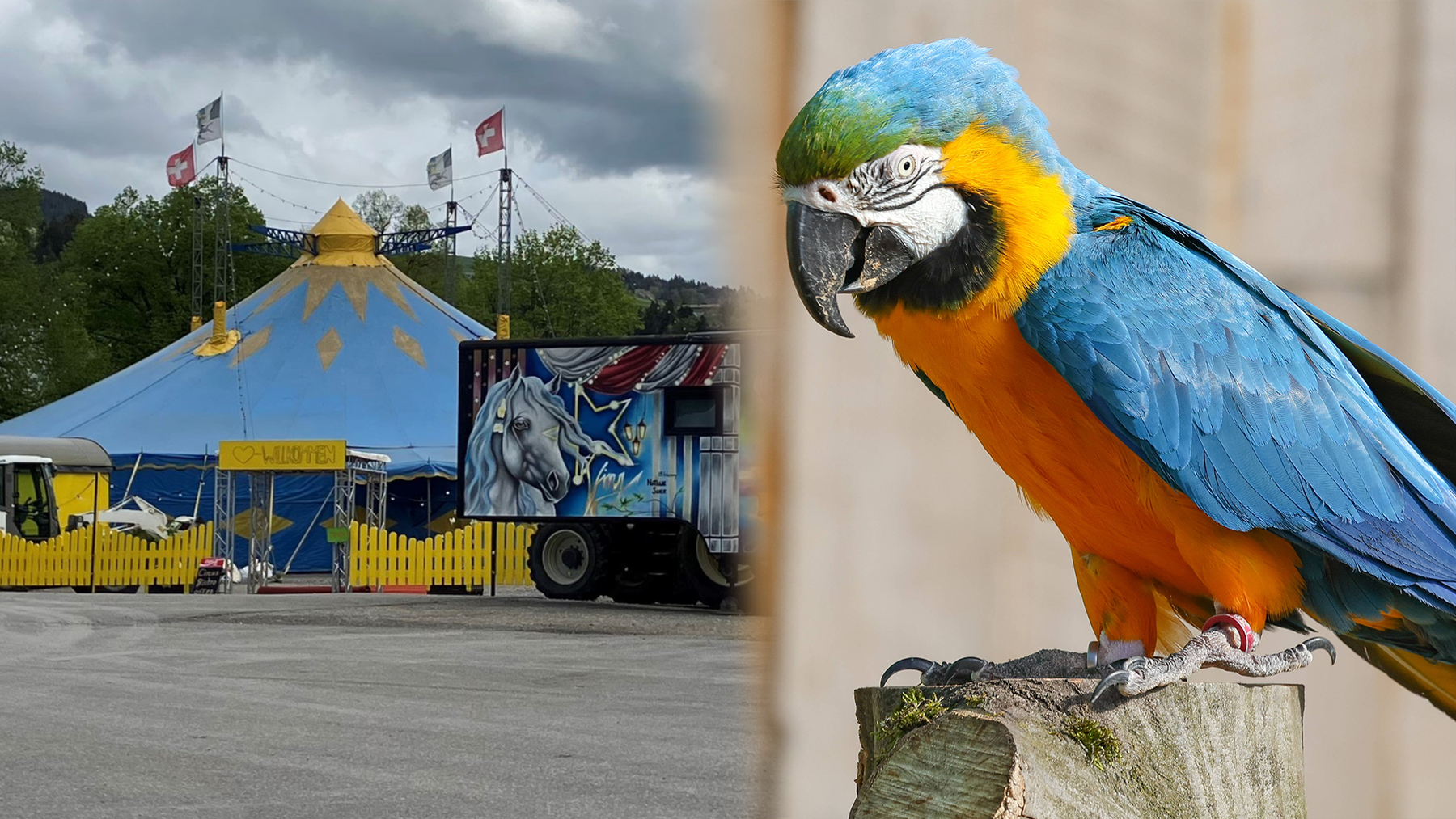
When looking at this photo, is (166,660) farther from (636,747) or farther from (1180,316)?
(1180,316)

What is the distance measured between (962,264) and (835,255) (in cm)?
15

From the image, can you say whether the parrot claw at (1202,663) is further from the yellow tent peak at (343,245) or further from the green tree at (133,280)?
the green tree at (133,280)

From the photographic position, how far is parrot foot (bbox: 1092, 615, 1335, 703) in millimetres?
1176

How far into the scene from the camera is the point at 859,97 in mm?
1306

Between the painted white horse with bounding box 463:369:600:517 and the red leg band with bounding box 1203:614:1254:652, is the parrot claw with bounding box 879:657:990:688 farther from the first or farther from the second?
the painted white horse with bounding box 463:369:600:517

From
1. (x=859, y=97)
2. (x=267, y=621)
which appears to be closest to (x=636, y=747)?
(x=859, y=97)

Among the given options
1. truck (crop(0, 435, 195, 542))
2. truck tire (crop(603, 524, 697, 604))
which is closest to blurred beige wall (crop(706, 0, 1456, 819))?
truck tire (crop(603, 524, 697, 604))

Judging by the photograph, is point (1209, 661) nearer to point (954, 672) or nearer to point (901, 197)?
point (954, 672)

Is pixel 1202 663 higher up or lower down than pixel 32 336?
lower down

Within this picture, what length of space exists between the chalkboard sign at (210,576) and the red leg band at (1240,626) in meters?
15.8

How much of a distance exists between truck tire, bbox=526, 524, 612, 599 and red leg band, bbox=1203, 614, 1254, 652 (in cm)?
1099

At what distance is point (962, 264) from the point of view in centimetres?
136

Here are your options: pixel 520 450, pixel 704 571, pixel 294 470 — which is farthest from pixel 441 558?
pixel 704 571

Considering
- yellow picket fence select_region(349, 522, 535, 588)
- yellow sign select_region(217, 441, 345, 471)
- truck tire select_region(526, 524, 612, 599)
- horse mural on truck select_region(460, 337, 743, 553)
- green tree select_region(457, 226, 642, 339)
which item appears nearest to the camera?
horse mural on truck select_region(460, 337, 743, 553)
